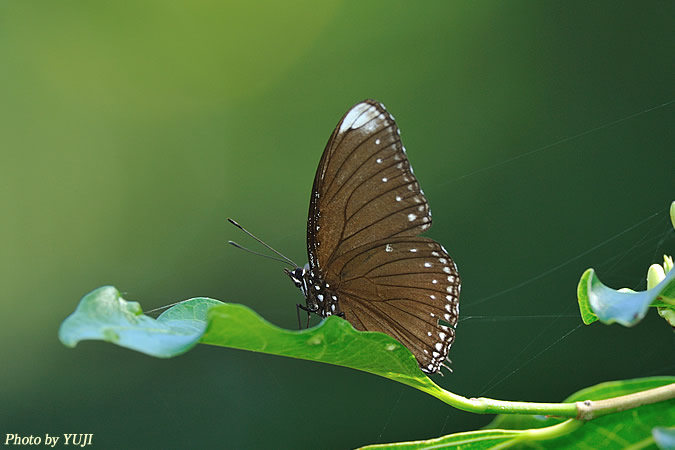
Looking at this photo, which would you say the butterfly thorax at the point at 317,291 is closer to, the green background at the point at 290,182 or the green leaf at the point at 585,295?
the green leaf at the point at 585,295

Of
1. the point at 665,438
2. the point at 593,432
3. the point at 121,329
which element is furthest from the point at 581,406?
the point at 121,329

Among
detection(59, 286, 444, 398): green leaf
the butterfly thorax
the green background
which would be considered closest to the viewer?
detection(59, 286, 444, 398): green leaf

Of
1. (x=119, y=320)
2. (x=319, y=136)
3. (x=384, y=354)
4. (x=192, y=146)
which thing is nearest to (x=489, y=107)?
(x=319, y=136)

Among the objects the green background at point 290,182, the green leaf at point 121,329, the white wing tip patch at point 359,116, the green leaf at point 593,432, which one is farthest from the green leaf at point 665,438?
the green background at point 290,182

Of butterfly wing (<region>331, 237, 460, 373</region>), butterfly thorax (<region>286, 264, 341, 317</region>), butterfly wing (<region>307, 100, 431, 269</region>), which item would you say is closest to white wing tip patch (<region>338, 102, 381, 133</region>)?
butterfly wing (<region>307, 100, 431, 269</region>)

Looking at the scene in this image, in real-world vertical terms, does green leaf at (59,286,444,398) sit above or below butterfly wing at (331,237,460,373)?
above

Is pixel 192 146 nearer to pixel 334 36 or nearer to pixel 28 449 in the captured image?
pixel 334 36

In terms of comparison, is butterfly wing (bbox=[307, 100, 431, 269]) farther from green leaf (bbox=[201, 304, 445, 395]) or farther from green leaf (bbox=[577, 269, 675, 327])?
green leaf (bbox=[577, 269, 675, 327])
